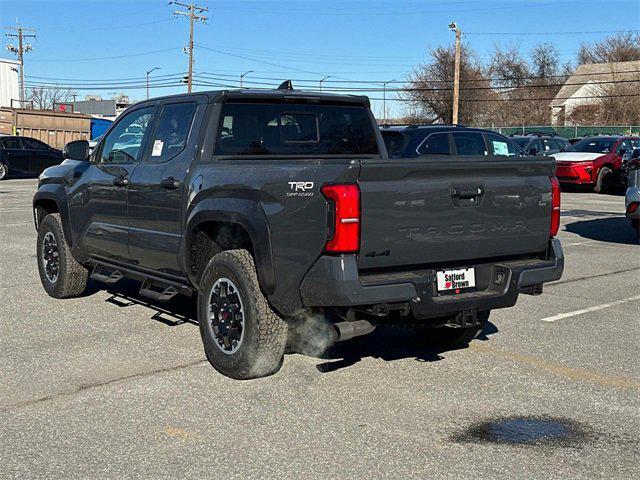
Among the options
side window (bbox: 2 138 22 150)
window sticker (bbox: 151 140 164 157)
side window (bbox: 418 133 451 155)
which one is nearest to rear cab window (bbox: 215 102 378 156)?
window sticker (bbox: 151 140 164 157)

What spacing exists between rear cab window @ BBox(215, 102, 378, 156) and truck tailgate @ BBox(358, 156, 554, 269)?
1.56 meters

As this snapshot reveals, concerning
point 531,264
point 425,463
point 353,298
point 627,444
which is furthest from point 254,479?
point 531,264

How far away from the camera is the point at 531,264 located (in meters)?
5.43

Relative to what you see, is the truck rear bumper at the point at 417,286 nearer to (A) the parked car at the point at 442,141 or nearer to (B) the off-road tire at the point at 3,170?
(A) the parked car at the point at 442,141

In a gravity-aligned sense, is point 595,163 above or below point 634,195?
above

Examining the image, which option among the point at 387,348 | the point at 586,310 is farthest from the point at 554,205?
the point at 586,310

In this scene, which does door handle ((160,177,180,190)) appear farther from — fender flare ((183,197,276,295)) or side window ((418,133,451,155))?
side window ((418,133,451,155))

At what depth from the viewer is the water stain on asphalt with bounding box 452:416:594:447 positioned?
4352mm

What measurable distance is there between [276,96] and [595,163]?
19228 mm

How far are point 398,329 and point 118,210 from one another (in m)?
2.64

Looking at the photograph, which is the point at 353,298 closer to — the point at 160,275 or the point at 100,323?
the point at 160,275

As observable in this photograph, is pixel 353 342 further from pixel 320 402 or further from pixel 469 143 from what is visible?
pixel 469 143

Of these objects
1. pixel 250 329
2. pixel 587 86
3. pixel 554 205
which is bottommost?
pixel 250 329

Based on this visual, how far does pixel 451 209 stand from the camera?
496 cm
